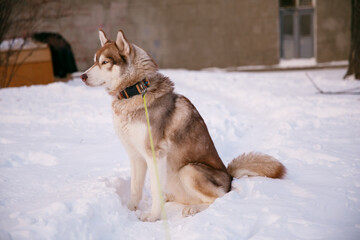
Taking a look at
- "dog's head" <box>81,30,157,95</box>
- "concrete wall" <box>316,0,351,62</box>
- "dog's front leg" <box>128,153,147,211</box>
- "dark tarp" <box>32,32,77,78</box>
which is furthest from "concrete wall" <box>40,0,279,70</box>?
"dog's front leg" <box>128,153,147,211</box>

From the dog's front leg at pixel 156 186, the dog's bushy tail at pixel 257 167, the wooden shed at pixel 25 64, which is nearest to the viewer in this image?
the dog's front leg at pixel 156 186

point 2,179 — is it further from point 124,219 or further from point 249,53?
point 249,53

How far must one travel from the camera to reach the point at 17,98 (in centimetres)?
657

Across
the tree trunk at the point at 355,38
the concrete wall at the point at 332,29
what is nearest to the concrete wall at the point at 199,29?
the concrete wall at the point at 332,29

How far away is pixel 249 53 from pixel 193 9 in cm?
254

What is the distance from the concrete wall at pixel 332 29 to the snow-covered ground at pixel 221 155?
5.32m

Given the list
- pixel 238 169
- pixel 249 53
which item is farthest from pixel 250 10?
pixel 238 169

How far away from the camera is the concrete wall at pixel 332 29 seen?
1170cm

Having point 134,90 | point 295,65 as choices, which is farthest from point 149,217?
point 295,65

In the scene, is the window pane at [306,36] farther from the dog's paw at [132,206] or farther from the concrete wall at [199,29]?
the dog's paw at [132,206]

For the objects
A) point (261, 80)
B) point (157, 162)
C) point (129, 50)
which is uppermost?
point (129, 50)

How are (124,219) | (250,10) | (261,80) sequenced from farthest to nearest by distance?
(250,10) < (261,80) < (124,219)

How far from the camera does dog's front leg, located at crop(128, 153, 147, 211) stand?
298cm

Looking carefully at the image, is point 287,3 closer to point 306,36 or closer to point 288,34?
point 288,34
